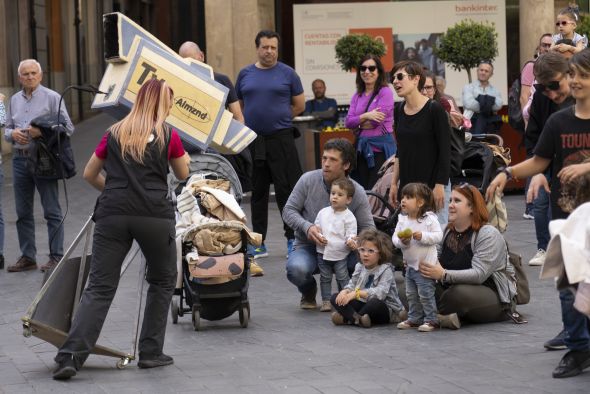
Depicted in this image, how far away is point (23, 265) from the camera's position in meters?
12.4

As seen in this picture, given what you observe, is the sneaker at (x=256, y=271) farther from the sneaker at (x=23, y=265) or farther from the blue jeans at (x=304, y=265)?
the sneaker at (x=23, y=265)

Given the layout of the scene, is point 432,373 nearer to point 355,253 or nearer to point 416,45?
point 355,253

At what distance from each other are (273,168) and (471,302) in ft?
12.5

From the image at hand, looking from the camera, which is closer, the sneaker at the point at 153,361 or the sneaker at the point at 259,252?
the sneaker at the point at 153,361

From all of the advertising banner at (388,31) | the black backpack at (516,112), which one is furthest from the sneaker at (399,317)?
the advertising banner at (388,31)

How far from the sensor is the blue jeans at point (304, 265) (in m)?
9.74

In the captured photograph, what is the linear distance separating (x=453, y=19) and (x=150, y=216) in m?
15.4

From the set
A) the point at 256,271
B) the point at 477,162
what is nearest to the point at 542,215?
the point at 477,162

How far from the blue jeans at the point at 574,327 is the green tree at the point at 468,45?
11.8 metres

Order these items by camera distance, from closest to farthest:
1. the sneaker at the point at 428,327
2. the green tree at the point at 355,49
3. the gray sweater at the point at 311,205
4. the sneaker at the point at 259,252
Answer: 1. the sneaker at the point at 428,327
2. the gray sweater at the point at 311,205
3. the sneaker at the point at 259,252
4. the green tree at the point at 355,49

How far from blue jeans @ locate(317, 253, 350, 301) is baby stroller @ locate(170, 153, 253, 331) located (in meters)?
0.63

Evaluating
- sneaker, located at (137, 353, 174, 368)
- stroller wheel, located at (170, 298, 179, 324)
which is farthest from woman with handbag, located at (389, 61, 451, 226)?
sneaker, located at (137, 353, 174, 368)

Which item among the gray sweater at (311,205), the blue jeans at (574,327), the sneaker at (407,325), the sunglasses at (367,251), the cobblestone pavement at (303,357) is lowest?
the cobblestone pavement at (303,357)

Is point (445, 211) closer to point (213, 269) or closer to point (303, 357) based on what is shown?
point (213, 269)
